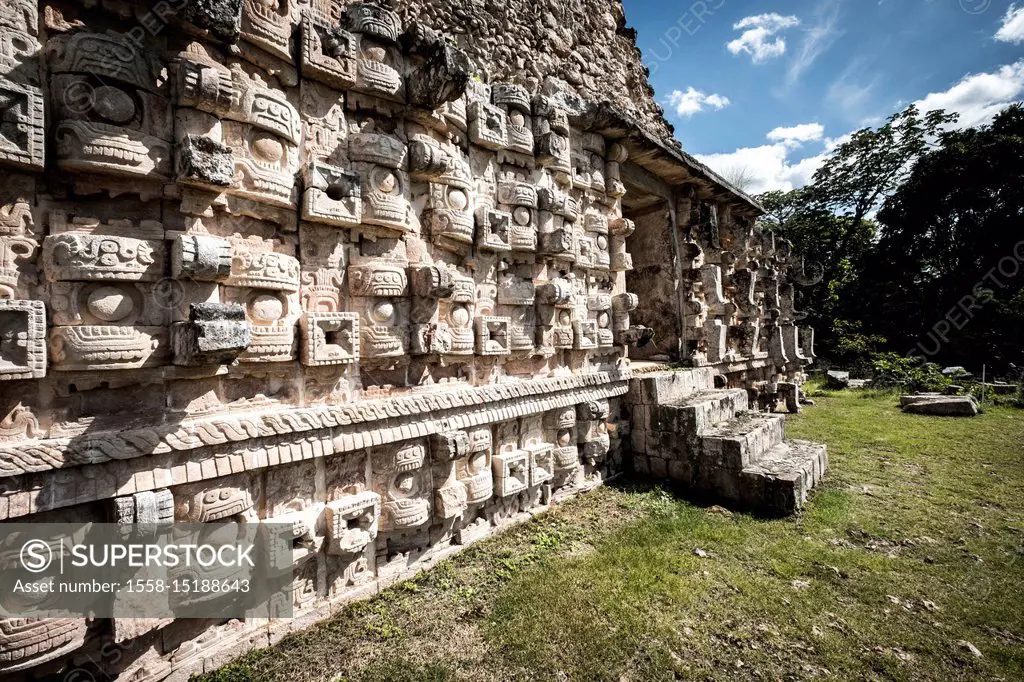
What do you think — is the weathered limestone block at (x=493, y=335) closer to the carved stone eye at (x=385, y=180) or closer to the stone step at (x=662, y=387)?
the carved stone eye at (x=385, y=180)

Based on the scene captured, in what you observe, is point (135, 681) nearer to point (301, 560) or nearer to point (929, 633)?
point (301, 560)

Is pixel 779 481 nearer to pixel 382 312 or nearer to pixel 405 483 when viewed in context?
pixel 405 483

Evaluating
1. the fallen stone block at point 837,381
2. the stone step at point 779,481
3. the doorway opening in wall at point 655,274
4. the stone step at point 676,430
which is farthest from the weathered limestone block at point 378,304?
the fallen stone block at point 837,381

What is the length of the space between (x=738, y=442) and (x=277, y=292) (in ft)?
17.4

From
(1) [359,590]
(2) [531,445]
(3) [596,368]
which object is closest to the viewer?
(1) [359,590]

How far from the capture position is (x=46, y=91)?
2.34 meters

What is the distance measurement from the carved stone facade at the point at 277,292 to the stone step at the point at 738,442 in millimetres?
1631

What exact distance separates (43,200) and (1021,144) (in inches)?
1219

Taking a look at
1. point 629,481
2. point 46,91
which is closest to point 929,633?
point 629,481

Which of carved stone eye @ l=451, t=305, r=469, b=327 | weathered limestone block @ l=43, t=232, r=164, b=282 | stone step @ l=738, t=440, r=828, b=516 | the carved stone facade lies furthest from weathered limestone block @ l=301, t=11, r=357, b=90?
stone step @ l=738, t=440, r=828, b=516

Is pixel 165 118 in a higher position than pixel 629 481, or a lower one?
higher

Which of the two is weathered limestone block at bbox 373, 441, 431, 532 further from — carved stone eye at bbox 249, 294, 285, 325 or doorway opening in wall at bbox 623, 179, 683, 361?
doorway opening in wall at bbox 623, 179, 683, 361

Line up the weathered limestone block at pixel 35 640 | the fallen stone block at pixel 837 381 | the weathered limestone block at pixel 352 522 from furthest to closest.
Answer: the fallen stone block at pixel 837 381 < the weathered limestone block at pixel 352 522 < the weathered limestone block at pixel 35 640

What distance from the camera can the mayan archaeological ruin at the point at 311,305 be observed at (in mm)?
2340
